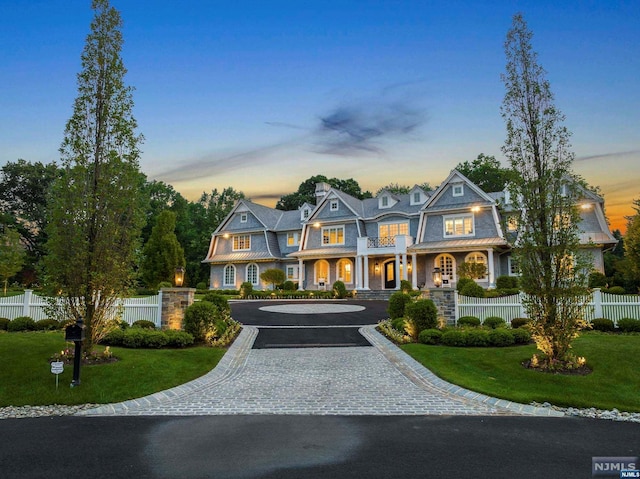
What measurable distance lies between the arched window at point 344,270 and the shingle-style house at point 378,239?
0.27 ft

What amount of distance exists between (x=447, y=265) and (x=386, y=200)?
7758 millimetres

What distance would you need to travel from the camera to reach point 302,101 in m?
20.5

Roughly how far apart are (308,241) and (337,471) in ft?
102

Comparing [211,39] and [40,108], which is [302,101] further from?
[40,108]

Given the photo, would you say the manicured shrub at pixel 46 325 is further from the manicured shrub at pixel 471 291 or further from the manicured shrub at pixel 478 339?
the manicured shrub at pixel 471 291

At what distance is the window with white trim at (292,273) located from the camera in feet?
120

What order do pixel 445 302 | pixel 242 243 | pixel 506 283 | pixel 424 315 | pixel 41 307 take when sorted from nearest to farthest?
pixel 424 315 → pixel 41 307 → pixel 445 302 → pixel 506 283 → pixel 242 243

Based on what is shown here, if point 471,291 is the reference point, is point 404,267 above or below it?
above

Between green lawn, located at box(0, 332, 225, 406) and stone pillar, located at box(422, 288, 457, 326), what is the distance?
7.91m

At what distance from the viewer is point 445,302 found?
48.5ft

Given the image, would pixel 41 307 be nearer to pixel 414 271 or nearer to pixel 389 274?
pixel 414 271

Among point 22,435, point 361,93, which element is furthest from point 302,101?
point 22,435

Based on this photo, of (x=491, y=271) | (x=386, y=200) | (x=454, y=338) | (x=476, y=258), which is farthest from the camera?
(x=386, y=200)

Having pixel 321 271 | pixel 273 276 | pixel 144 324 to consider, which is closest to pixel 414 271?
pixel 321 271
